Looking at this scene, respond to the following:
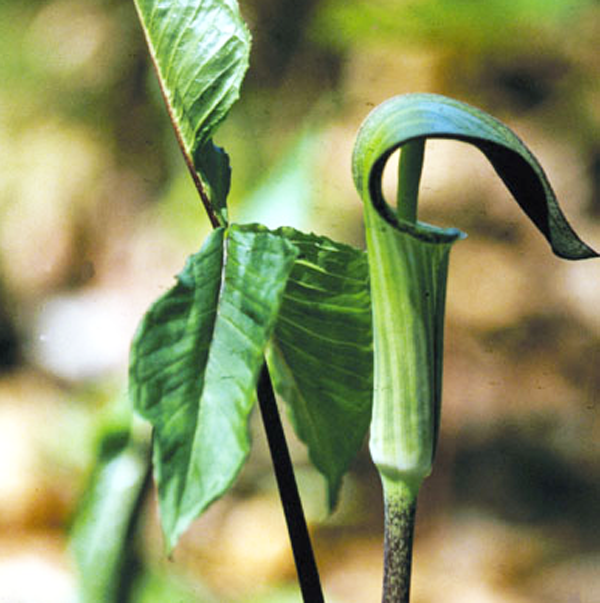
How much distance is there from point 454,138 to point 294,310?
0.24 meters

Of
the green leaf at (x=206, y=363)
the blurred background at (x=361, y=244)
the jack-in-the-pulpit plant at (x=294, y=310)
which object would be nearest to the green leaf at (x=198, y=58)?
Result: the jack-in-the-pulpit plant at (x=294, y=310)

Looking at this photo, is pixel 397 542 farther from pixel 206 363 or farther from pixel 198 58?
pixel 198 58

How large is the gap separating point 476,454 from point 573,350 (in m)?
0.23

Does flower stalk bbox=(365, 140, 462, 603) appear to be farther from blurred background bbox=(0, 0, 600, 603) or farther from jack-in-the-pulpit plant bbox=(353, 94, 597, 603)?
blurred background bbox=(0, 0, 600, 603)

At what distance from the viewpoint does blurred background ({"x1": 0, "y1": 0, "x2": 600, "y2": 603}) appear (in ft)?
3.80

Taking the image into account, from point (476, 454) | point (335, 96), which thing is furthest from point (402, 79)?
point (476, 454)

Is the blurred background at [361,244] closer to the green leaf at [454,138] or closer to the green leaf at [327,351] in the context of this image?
the green leaf at [327,351]

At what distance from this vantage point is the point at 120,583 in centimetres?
115

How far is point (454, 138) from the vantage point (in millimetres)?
467

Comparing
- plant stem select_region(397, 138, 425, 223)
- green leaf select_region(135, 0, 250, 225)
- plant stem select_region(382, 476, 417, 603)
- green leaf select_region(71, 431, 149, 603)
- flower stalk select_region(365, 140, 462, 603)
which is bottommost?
green leaf select_region(71, 431, 149, 603)

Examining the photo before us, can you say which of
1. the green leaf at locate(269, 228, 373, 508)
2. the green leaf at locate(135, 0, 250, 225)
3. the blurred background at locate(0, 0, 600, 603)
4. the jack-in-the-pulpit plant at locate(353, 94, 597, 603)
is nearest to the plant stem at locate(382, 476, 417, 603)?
the jack-in-the-pulpit plant at locate(353, 94, 597, 603)

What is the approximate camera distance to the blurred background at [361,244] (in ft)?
3.80

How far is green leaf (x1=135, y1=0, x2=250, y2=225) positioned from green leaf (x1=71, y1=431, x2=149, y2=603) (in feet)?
2.18

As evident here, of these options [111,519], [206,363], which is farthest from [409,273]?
[111,519]
